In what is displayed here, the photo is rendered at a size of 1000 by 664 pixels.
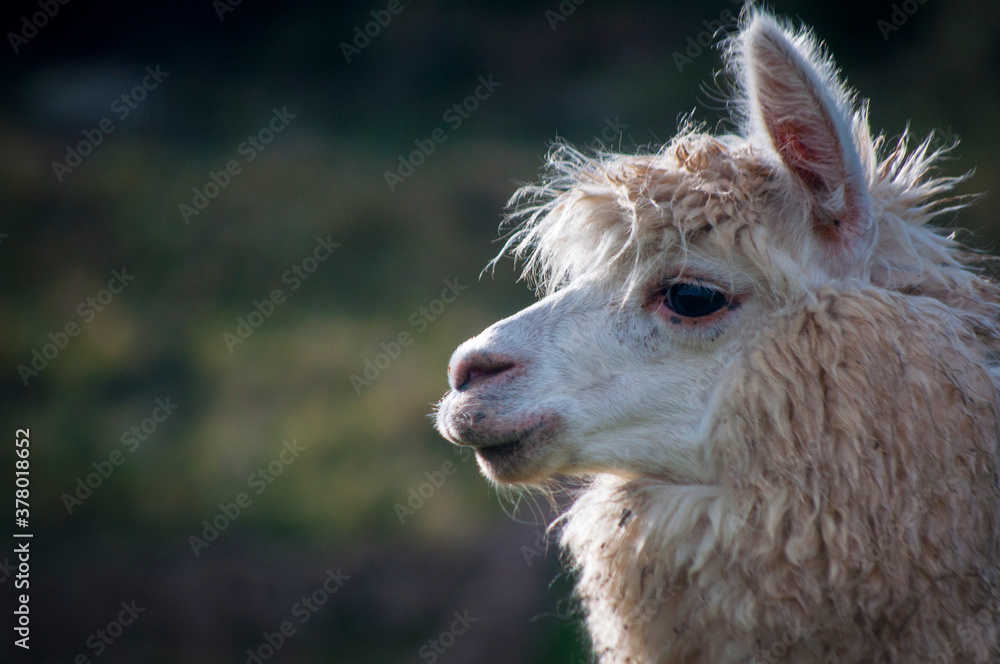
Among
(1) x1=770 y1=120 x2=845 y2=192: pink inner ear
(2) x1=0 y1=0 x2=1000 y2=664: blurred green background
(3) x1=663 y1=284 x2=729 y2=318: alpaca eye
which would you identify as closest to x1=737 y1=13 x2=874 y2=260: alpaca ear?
(1) x1=770 y1=120 x2=845 y2=192: pink inner ear

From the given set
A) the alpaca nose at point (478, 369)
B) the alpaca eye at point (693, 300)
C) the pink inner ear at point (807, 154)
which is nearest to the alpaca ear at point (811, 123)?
the pink inner ear at point (807, 154)

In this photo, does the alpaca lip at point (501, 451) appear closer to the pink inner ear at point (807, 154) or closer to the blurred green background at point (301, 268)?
the pink inner ear at point (807, 154)

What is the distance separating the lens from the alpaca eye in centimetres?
148

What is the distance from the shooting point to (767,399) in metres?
1.37

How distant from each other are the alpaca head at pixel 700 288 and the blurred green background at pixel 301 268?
2641mm

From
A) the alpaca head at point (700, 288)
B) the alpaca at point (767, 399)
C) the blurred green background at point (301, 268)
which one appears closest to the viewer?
the alpaca at point (767, 399)

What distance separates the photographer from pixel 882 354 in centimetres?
135

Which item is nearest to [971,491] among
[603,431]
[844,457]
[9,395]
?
[844,457]

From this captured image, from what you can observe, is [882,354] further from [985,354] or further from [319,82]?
[319,82]

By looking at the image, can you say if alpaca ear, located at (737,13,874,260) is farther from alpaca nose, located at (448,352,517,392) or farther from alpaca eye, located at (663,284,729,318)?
alpaca nose, located at (448,352,517,392)

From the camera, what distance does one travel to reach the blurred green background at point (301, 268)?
4516mm

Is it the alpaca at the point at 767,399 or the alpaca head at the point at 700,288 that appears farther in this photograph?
the alpaca head at the point at 700,288

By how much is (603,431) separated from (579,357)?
0.16 meters

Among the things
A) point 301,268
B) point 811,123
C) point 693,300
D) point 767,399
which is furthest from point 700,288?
point 301,268
